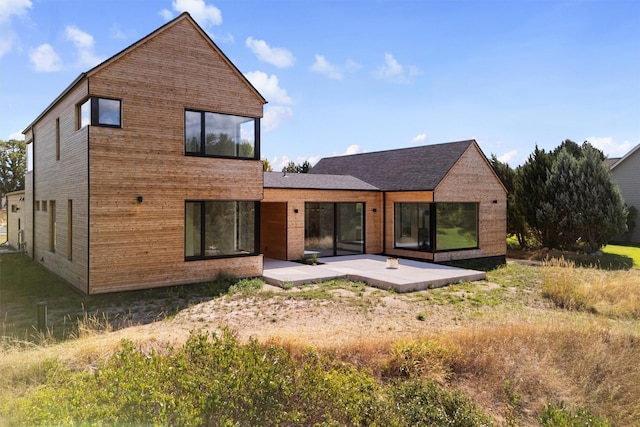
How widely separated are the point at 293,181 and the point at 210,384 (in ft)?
44.1

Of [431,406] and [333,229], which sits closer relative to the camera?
[431,406]

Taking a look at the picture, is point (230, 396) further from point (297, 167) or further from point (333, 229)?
point (297, 167)

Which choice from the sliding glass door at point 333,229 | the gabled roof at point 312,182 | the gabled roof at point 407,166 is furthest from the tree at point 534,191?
the sliding glass door at point 333,229

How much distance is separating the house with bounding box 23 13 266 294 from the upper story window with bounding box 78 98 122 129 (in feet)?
0.08

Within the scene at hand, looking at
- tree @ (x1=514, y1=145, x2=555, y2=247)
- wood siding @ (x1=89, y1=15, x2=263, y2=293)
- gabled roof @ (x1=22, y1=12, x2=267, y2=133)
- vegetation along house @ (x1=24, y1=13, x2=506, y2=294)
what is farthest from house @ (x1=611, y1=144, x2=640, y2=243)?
wood siding @ (x1=89, y1=15, x2=263, y2=293)

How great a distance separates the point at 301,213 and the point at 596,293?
10.3 meters

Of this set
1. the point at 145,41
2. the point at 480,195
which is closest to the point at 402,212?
the point at 480,195

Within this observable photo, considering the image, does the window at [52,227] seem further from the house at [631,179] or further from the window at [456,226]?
the house at [631,179]

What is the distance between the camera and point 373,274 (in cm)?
1378

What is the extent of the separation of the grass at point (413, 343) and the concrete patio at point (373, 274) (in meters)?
0.64

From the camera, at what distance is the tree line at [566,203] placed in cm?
2095

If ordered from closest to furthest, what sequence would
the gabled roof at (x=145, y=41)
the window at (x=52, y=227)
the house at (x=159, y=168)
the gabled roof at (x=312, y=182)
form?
the gabled roof at (x=145, y=41) < the house at (x=159, y=168) < the window at (x=52, y=227) < the gabled roof at (x=312, y=182)

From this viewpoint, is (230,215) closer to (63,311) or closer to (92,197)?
(92,197)

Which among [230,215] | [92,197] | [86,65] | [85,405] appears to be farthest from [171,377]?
[86,65]
